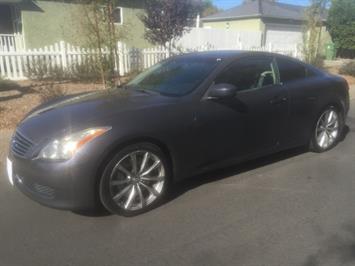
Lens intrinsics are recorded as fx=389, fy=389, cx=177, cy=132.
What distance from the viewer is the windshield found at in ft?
14.2

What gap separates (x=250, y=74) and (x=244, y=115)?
1.95ft

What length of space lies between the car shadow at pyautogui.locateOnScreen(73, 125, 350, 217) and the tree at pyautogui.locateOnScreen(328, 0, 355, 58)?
78.3 ft

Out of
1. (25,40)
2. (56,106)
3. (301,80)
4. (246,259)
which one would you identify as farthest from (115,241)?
(25,40)

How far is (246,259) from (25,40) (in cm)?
1444

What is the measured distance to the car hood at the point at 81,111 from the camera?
11.7 ft

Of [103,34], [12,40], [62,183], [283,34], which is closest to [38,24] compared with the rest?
[12,40]

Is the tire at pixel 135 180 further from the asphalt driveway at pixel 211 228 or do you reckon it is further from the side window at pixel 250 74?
the side window at pixel 250 74

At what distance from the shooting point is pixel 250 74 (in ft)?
15.5

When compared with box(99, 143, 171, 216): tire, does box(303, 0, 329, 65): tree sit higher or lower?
higher

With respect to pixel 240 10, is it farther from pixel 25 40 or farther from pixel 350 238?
pixel 350 238

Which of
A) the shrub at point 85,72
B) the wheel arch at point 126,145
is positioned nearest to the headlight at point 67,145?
the wheel arch at point 126,145

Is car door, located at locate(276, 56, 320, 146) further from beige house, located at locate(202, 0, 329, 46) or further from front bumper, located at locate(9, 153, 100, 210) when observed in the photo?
beige house, located at locate(202, 0, 329, 46)

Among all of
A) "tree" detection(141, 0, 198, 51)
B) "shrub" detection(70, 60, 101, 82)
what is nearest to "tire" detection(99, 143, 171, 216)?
"shrub" detection(70, 60, 101, 82)

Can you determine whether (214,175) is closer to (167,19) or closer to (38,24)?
(167,19)
